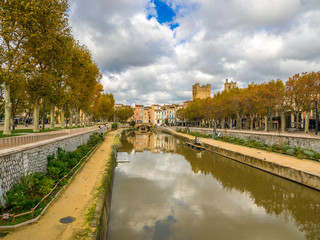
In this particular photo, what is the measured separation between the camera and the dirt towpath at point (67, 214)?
22.1 ft

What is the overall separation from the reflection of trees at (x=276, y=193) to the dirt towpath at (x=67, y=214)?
34.0 ft

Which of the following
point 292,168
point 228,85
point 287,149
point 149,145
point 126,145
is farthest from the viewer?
point 228,85

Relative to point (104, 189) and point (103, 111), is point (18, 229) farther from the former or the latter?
point (103, 111)

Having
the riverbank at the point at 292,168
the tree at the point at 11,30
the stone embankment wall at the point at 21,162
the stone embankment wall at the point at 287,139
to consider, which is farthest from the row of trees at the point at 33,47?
the stone embankment wall at the point at 287,139

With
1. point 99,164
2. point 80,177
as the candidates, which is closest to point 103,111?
point 99,164

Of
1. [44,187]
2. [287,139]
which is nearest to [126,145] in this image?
[287,139]

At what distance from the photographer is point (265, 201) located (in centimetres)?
1356

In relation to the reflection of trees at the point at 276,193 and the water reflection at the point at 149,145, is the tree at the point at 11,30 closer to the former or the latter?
the reflection of trees at the point at 276,193

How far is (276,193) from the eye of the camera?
47.9 feet

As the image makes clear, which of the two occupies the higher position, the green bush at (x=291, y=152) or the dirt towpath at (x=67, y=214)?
the green bush at (x=291, y=152)

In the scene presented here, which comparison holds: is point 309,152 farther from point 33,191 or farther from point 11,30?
point 11,30

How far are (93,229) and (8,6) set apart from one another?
1724 centimetres

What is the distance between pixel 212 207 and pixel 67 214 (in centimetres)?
840

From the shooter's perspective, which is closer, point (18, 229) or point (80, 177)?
point (18, 229)
